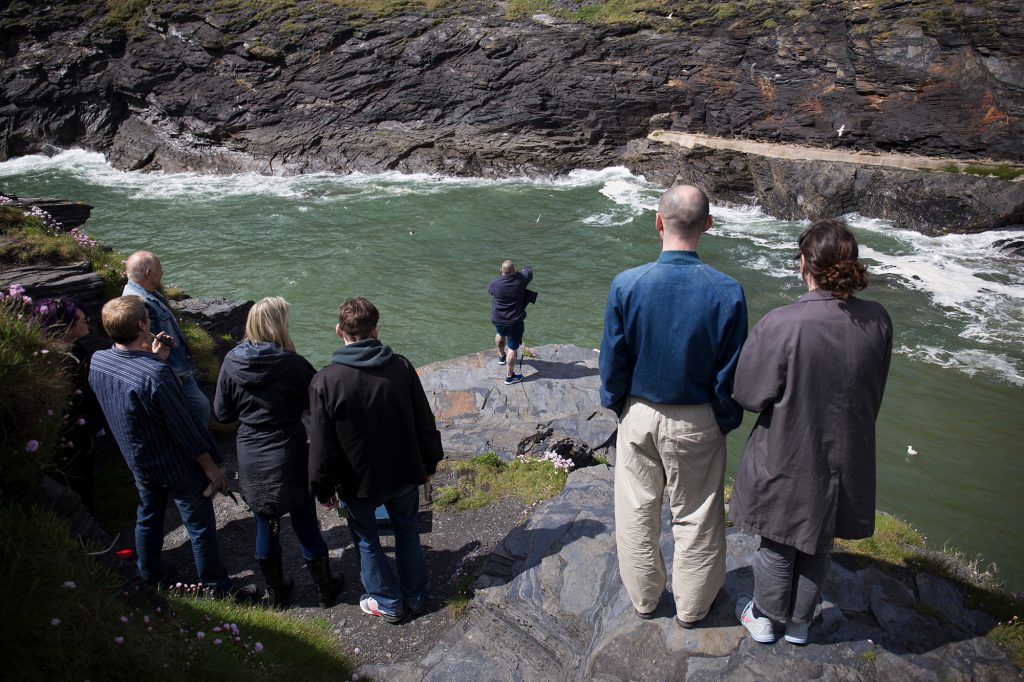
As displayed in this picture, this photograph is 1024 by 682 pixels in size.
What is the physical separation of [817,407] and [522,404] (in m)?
6.66

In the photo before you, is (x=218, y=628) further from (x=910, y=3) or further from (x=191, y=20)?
(x=191, y=20)

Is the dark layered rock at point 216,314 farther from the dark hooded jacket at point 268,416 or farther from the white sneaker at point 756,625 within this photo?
the white sneaker at point 756,625

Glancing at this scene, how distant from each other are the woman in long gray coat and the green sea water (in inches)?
221

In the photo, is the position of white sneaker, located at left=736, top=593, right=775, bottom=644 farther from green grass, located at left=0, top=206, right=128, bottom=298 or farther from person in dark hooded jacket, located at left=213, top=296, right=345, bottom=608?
green grass, located at left=0, top=206, right=128, bottom=298

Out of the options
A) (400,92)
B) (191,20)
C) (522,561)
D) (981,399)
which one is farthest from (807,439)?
(191,20)

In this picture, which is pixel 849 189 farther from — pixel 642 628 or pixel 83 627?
pixel 83 627

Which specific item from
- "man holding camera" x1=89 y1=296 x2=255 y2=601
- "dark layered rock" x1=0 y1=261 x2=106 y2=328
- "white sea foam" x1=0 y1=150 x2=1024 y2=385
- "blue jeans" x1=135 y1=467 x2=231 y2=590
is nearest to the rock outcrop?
"dark layered rock" x1=0 y1=261 x2=106 y2=328

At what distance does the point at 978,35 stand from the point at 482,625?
90.7 feet

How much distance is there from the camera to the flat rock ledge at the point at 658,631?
3.49 meters

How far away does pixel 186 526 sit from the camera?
15.0ft

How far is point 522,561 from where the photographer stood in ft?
15.3

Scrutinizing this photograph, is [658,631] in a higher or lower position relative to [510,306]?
lower

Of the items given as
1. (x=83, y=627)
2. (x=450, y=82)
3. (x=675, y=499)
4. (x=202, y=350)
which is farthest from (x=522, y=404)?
(x=450, y=82)

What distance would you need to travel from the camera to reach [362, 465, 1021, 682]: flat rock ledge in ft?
11.4
